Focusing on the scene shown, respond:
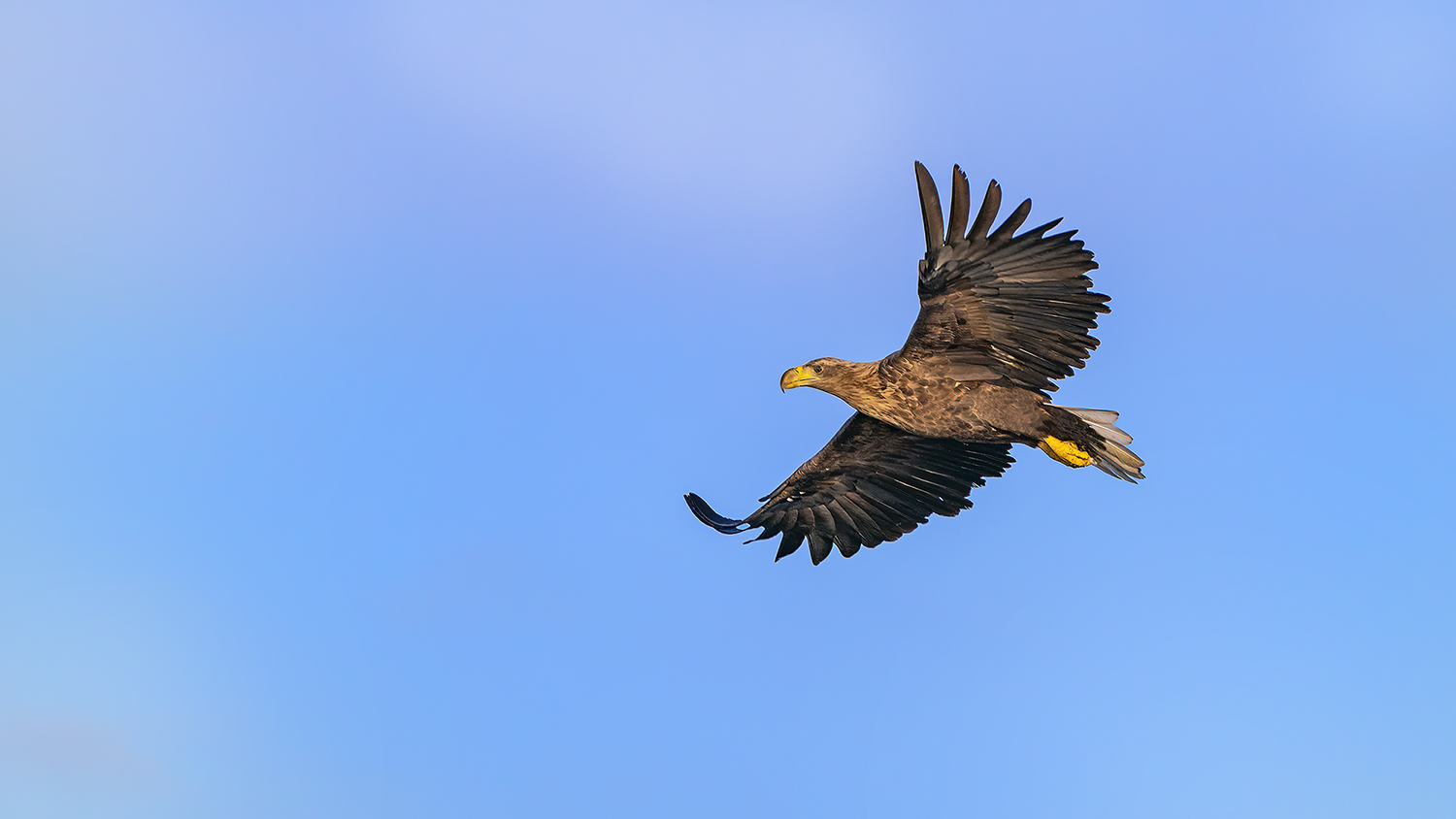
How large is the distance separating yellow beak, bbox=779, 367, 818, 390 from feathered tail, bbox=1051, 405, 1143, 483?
207 cm

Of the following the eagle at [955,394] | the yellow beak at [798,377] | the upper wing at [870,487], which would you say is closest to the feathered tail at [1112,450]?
the eagle at [955,394]

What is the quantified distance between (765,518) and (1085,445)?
301 cm

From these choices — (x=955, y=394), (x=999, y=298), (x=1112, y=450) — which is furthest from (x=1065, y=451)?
(x=999, y=298)

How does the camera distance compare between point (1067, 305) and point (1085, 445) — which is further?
point (1085, 445)

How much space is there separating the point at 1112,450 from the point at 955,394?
1.53 m

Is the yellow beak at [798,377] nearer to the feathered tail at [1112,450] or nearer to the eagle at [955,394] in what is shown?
the eagle at [955,394]

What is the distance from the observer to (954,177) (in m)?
8.04

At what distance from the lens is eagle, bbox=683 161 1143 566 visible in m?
8.32

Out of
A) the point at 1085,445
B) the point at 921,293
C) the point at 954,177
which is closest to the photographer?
the point at 954,177

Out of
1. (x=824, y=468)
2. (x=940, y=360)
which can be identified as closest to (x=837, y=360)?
(x=940, y=360)

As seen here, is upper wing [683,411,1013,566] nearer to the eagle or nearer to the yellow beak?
the eagle

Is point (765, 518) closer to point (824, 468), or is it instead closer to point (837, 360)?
point (824, 468)

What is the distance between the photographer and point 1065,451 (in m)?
9.41

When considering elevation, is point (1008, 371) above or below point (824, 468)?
below
